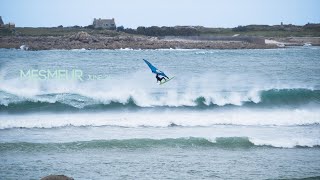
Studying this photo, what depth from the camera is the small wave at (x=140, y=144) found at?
14.1 metres

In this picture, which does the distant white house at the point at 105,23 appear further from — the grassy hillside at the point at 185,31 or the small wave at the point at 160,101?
the small wave at the point at 160,101

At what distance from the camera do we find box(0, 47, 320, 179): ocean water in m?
12.0

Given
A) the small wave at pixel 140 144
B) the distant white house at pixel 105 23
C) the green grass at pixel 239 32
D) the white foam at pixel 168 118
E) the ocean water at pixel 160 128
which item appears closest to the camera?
the ocean water at pixel 160 128

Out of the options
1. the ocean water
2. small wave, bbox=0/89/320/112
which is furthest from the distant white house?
small wave, bbox=0/89/320/112

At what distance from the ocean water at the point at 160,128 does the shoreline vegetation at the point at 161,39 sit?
4279cm

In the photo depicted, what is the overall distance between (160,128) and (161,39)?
272ft

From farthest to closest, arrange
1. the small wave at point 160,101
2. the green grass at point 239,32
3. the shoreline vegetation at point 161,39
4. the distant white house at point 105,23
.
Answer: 1. the distant white house at point 105,23
2. the green grass at point 239,32
3. the shoreline vegetation at point 161,39
4. the small wave at point 160,101

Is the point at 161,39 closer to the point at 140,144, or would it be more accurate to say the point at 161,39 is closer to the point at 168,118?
the point at 168,118

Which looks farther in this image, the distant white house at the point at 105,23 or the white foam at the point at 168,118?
the distant white house at the point at 105,23

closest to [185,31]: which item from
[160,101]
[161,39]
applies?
[161,39]

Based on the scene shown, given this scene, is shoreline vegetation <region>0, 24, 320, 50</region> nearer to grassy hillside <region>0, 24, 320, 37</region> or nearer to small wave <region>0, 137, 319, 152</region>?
grassy hillside <region>0, 24, 320, 37</region>

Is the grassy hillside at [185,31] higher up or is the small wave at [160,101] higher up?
the grassy hillside at [185,31]

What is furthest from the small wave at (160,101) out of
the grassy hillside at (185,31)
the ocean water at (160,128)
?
the grassy hillside at (185,31)

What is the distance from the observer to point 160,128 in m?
17.1
